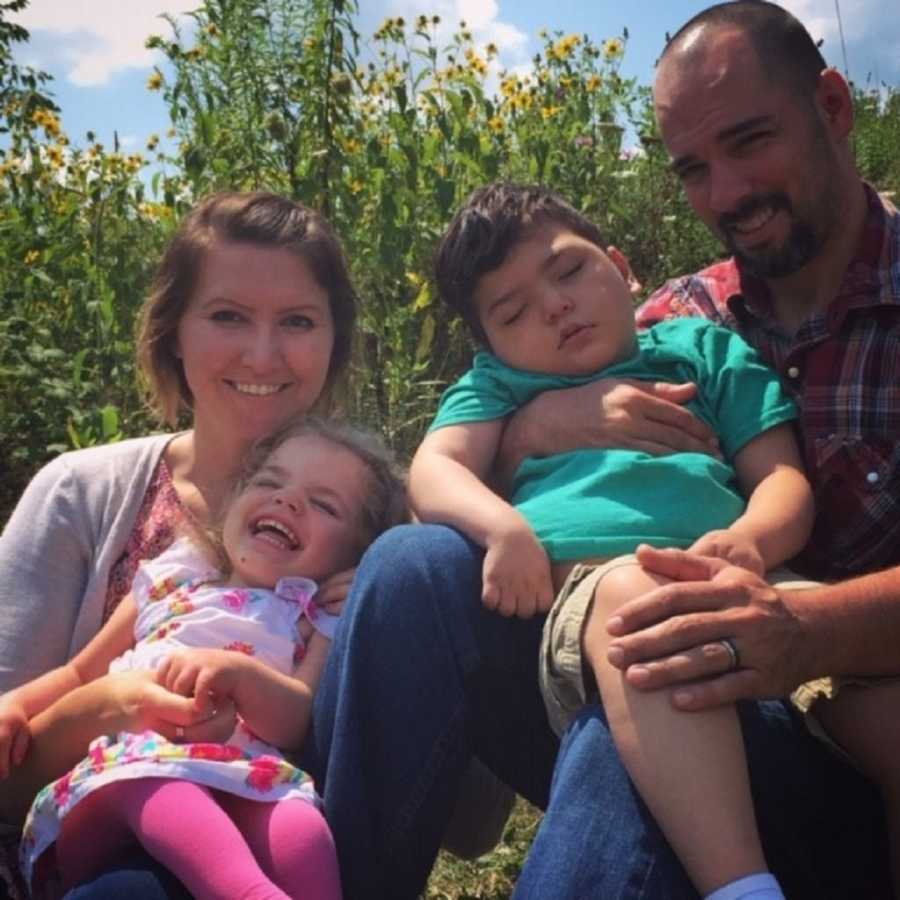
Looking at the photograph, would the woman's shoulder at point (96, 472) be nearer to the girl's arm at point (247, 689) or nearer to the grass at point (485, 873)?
the girl's arm at point (247, 689)

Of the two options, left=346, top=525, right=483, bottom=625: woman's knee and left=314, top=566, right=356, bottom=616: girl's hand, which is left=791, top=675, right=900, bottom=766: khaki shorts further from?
left=314, top=566, right=356, bottom=616: girl's hand

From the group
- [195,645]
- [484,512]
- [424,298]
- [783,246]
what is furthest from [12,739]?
[424,298]

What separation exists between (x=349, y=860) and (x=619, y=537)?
0.67 metres

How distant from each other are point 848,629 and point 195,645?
3.57 ft

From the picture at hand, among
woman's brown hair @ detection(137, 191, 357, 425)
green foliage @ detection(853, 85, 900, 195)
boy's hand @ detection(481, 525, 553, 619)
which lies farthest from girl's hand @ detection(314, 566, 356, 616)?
green foliage @ detection(853, 85, 900, 195)

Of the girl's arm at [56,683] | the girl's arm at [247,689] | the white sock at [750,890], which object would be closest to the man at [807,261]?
the white sock at [750,890]

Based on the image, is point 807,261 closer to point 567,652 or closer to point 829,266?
point 829,266

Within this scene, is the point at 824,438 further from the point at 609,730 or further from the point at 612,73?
the point at 612,73

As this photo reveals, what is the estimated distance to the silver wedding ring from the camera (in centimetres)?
168

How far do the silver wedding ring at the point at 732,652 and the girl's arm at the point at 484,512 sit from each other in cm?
36

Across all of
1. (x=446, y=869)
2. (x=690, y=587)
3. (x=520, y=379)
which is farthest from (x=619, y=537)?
(x=446, y=869)

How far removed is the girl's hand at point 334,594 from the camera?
7.22 ft

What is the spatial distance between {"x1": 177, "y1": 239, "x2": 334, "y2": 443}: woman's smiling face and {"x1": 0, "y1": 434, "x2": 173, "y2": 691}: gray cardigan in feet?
0.71

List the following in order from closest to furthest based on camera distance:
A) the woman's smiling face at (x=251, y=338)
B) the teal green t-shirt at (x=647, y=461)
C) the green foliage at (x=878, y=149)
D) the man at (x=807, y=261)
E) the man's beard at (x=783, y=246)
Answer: the teal green t-shirt at (x=647, y=461) < the man at (x=807, y=261) < the woman's smiling face at (x=251, y=338) < the man's beard at (x=783, y=246) < the green foliage at (x=878, y=149)
